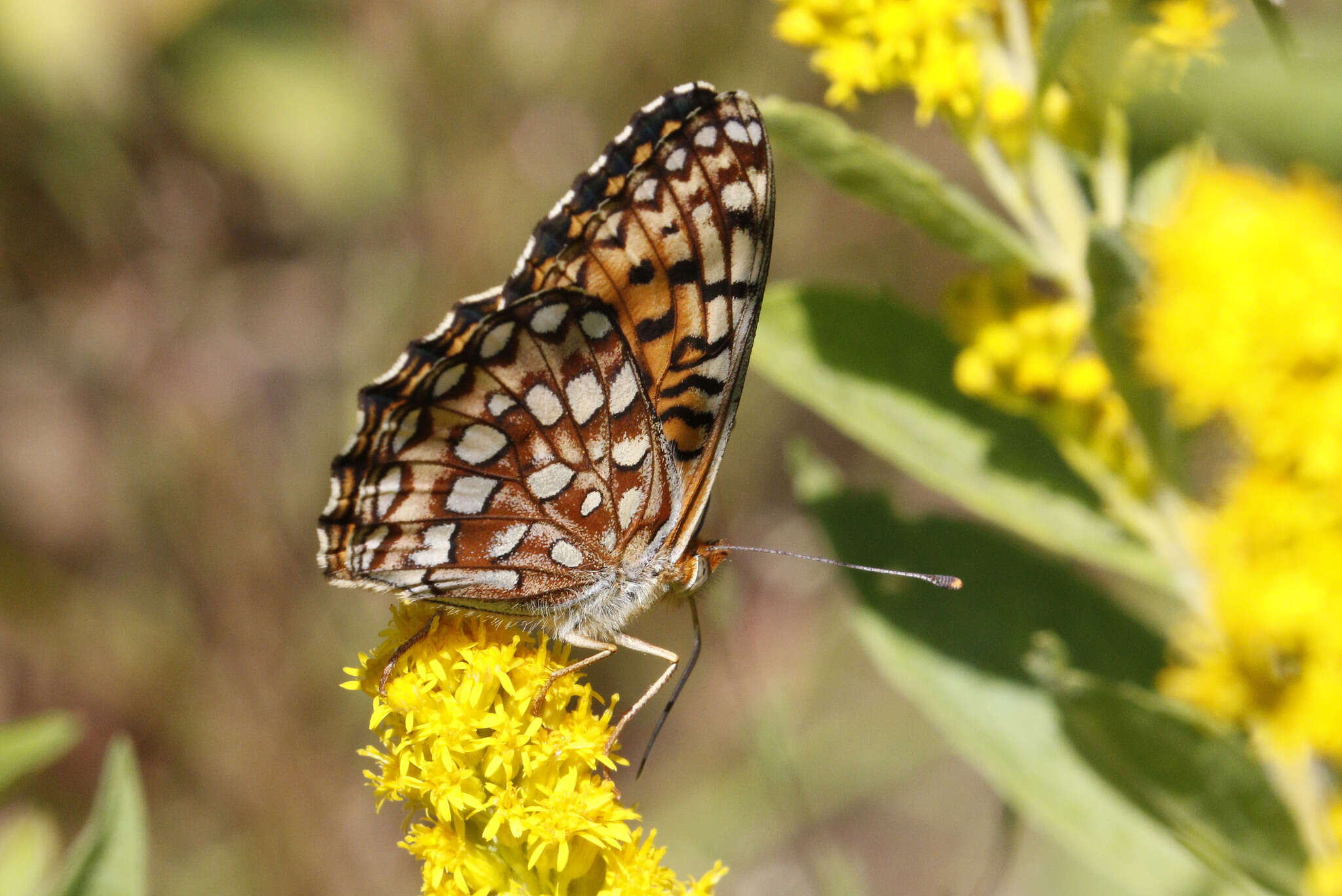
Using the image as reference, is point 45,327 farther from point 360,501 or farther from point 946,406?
point 946,406

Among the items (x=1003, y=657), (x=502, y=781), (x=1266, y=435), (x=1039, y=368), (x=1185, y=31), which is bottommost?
(x=1003, y=657)

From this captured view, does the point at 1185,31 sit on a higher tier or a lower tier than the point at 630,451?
higher

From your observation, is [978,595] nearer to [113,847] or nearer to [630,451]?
[630,451]

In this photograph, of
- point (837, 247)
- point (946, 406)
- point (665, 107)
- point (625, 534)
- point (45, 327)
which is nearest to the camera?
point (665, 107)

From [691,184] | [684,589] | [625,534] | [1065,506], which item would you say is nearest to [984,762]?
[1065,506]

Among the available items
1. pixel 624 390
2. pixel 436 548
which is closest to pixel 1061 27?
pixel 624 390

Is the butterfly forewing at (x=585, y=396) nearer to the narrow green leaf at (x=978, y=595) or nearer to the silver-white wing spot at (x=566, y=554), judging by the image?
the silver-white wing spot at (x=566, y=554)
